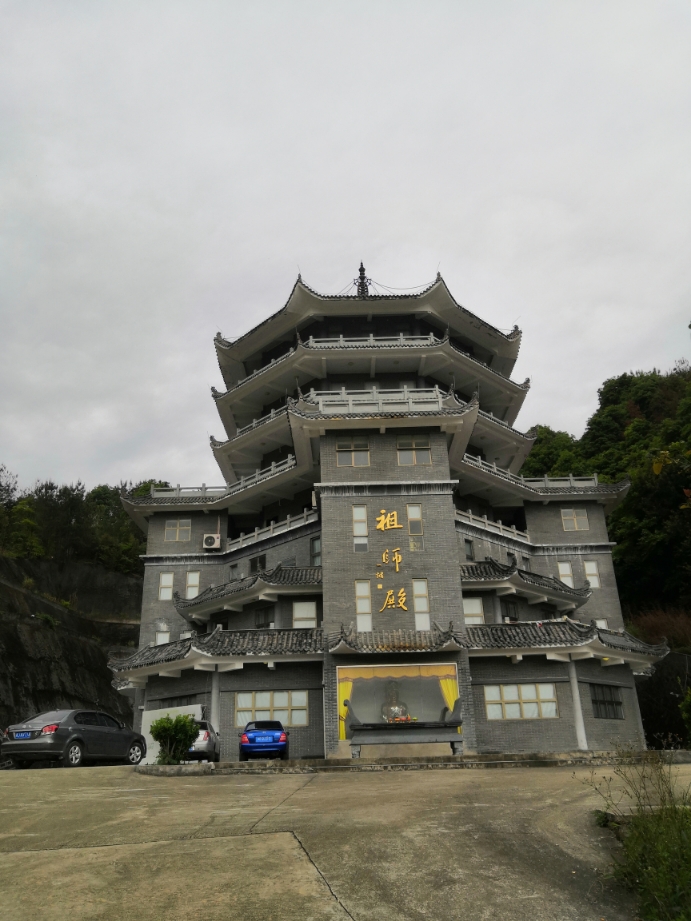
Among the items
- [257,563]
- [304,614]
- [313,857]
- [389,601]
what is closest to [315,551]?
[304,614]

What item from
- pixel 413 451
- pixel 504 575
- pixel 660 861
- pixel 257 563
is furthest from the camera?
pixel 257 563

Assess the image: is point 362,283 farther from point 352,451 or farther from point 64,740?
point 64,740

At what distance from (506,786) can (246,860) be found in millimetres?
6337

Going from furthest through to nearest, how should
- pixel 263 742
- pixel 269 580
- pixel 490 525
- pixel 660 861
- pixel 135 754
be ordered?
1. pixel 490 525
2. pixel 269 580
3. pixel 263 742
4. pixel 135 754
5. pixel 660 861

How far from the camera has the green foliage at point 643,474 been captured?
42.2 metres

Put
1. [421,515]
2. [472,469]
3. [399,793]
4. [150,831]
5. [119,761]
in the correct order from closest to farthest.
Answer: [150,831] < [399,793] < [119,761] < [421,515] < [472,469]

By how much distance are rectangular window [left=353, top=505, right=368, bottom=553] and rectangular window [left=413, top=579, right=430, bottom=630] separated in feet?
7.84

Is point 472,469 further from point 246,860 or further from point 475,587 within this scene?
point 246,860

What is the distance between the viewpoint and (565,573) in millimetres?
37219

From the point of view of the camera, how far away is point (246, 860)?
24.6 feet

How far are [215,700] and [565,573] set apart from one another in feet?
60.6

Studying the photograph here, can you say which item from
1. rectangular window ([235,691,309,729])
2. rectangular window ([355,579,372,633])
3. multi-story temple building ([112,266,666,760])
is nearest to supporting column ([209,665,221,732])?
multi-story temple building ([112,266,666,760])

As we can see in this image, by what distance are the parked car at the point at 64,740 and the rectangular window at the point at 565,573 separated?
23.6 m

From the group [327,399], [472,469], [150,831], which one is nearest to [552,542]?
[472,469]
